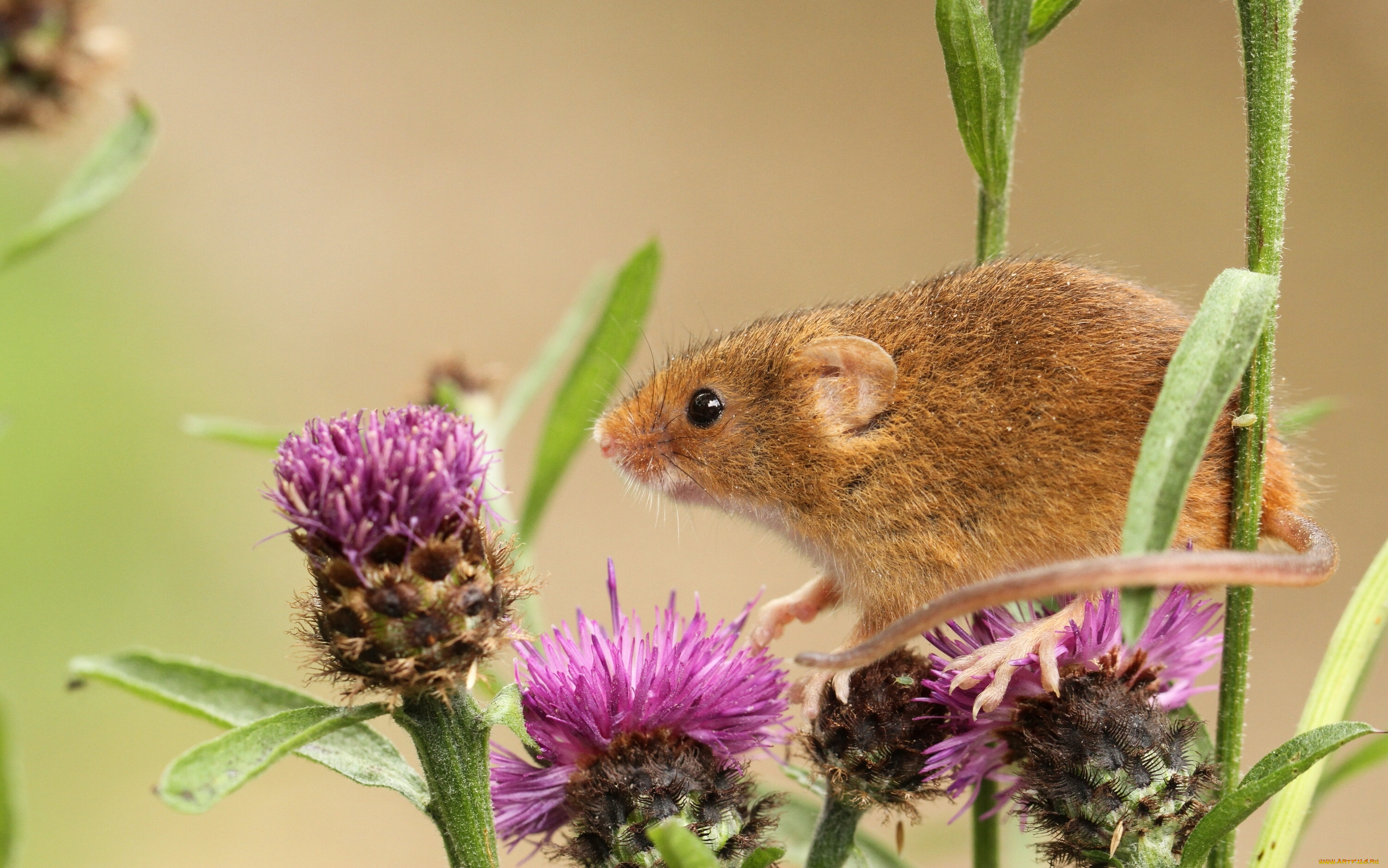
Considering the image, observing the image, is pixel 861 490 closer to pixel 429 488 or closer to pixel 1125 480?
pixel 1125 480

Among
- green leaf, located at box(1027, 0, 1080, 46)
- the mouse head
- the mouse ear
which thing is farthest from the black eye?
green leaf, located at box(1027, 0, 1080, 46)

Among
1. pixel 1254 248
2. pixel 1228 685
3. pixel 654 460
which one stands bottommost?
pixel 654 460

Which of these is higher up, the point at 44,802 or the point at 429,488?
the point at 429,488

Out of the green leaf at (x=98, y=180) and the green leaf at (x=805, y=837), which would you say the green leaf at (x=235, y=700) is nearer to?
the green leaf at (x=805, y=837)

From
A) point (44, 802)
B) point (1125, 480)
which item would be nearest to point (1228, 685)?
point (1125, 480)

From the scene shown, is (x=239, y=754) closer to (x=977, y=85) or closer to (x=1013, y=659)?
(x=1013, y=659)

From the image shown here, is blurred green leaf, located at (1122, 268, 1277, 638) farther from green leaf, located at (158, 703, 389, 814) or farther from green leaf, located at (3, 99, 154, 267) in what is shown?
green leaf, located at (3, 99, 154, 267)
